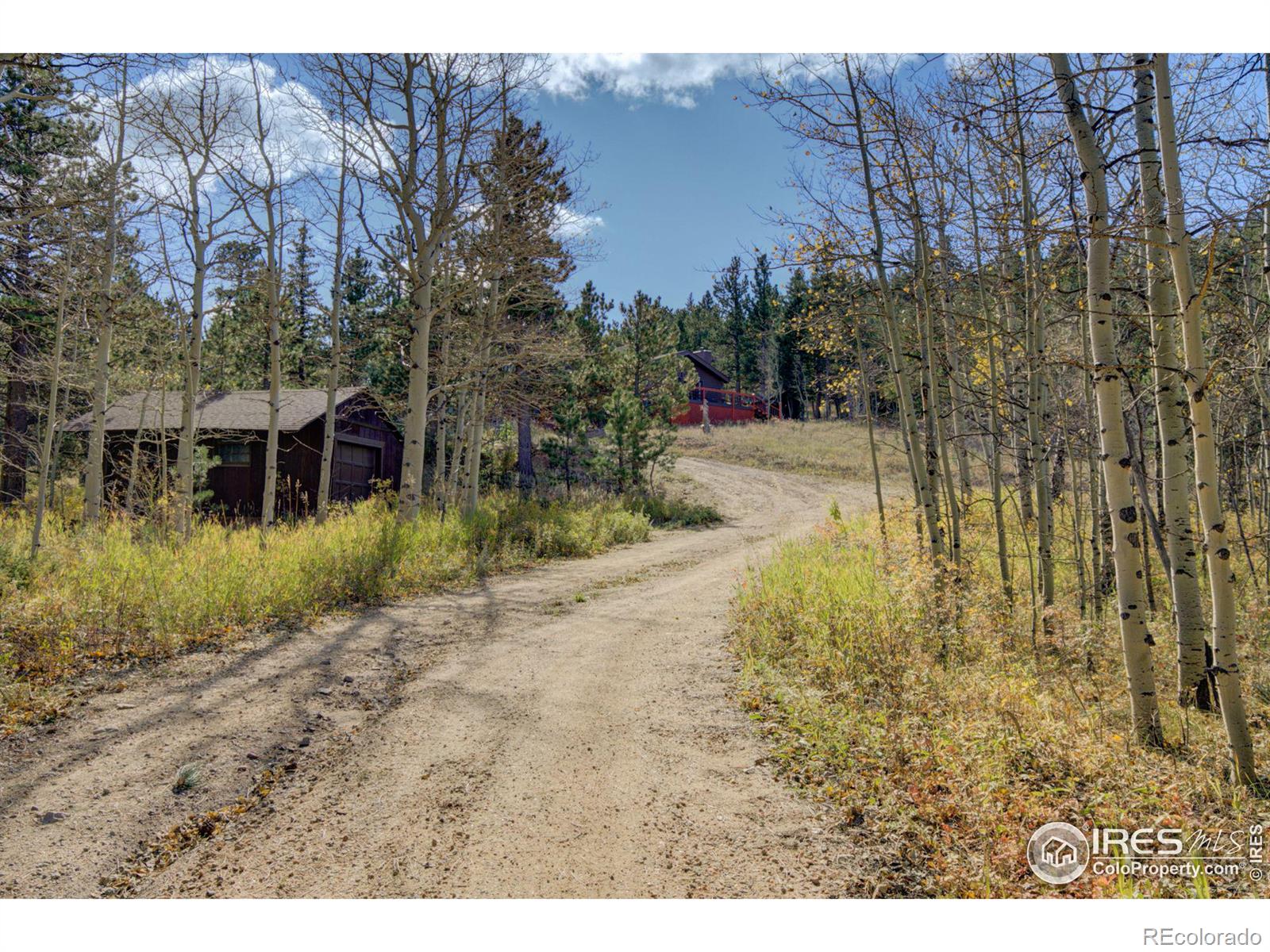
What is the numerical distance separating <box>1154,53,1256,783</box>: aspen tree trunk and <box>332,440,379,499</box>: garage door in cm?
1976

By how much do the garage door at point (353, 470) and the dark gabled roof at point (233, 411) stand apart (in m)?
1.48

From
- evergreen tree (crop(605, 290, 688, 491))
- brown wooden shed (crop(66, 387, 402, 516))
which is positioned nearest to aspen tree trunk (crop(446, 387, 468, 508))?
brown wooden shed (crop(66, 387, 402, 516))

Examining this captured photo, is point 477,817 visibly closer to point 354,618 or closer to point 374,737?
point 374,737

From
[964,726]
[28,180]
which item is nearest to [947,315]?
[964,726]

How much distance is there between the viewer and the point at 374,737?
13.5 ft

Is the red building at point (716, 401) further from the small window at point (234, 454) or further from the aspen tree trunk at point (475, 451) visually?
the aspen tree trunk at point (475, 451)

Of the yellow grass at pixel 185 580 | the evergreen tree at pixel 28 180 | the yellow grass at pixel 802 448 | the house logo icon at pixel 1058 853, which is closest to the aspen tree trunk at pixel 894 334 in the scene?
the house logo icon at pixel 1058 853

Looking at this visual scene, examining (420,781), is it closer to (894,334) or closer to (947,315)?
(894,334)

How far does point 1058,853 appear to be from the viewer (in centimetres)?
285

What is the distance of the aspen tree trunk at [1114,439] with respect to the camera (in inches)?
150

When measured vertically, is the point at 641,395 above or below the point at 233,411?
above

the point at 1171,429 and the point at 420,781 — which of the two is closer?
the point at 420,781

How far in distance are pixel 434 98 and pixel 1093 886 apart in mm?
12733

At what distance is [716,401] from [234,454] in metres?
35.7
